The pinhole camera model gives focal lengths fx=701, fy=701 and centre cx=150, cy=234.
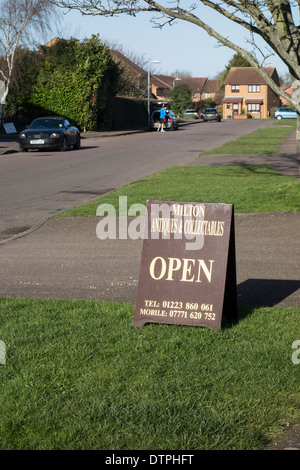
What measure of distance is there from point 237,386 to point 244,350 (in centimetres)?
69

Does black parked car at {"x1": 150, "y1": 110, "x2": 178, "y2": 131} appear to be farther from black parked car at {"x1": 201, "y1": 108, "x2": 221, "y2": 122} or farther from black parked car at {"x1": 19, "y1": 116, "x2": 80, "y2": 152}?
black parked car at {"x1": 201, "y1": 108, "x2": 221, "y2": 122}

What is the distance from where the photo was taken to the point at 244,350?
505cm

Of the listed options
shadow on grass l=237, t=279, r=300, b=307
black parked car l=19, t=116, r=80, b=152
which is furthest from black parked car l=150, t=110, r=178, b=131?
shadow on grass l=237, t=279, r=300, b=307

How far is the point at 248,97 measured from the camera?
12069cm

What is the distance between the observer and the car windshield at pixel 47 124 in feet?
97.8

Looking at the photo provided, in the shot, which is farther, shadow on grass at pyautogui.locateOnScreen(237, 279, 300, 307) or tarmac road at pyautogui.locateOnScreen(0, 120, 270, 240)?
tarmac road at pyautogui.locateOnScreen(0, 120, 270, 240)

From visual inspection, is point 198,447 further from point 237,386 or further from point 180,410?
point 237,386

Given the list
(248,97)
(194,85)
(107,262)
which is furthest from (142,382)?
(194,85)

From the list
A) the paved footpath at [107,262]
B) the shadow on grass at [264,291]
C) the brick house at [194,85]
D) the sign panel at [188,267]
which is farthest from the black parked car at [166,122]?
the brick house at [194,85]

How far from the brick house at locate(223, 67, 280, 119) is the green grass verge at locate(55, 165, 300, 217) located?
101509mm

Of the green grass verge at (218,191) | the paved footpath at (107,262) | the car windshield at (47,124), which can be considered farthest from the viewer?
the car windshield at (47,124)

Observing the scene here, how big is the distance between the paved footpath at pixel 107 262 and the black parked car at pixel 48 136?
1764cm

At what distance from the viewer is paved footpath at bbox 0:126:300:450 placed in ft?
22.9

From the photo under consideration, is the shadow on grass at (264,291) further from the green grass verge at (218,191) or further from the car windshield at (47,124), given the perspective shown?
the car windshield at (47,124)
